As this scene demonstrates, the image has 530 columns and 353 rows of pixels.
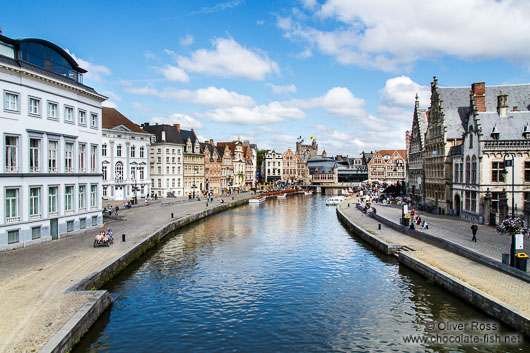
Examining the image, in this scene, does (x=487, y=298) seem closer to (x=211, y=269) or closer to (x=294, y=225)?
(x=211, y=269)

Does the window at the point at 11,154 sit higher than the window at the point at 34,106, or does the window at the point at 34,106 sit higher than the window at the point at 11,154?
the window at the point at 34,106

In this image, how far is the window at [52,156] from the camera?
98.5 ft

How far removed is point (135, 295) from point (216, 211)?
41.8 m

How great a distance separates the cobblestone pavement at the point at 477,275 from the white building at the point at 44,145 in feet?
83.6

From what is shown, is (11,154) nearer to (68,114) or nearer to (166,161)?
(68,114)

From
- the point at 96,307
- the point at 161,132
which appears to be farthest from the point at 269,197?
the point at 96,307

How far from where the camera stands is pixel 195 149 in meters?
90.9

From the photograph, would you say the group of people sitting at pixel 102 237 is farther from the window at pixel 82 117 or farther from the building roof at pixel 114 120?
the building roof at pixel 114 120

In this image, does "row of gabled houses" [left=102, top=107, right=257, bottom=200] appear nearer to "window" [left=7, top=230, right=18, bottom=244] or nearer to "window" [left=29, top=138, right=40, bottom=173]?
"window" [left=29, top=138, right=40, bottom=173]

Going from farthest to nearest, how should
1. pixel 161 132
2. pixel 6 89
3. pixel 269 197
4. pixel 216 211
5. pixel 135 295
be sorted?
pixel 269 197 < pixel 161 132 < pixel 216 211 < pixel 6 89 < pixel 135 295

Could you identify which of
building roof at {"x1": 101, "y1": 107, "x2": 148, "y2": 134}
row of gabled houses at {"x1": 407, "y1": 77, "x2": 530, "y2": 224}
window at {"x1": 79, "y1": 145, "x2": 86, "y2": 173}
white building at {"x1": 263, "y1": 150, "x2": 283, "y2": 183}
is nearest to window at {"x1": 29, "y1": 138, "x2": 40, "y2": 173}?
window at {"x1": 79, "y1": 145, "x2": 86, "y2": 173}

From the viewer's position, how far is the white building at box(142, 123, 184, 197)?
265ft

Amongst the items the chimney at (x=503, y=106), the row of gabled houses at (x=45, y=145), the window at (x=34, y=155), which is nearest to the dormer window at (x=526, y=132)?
the chimney at (x=503, y=106)

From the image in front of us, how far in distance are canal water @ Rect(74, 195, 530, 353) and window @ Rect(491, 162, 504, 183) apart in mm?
14999
